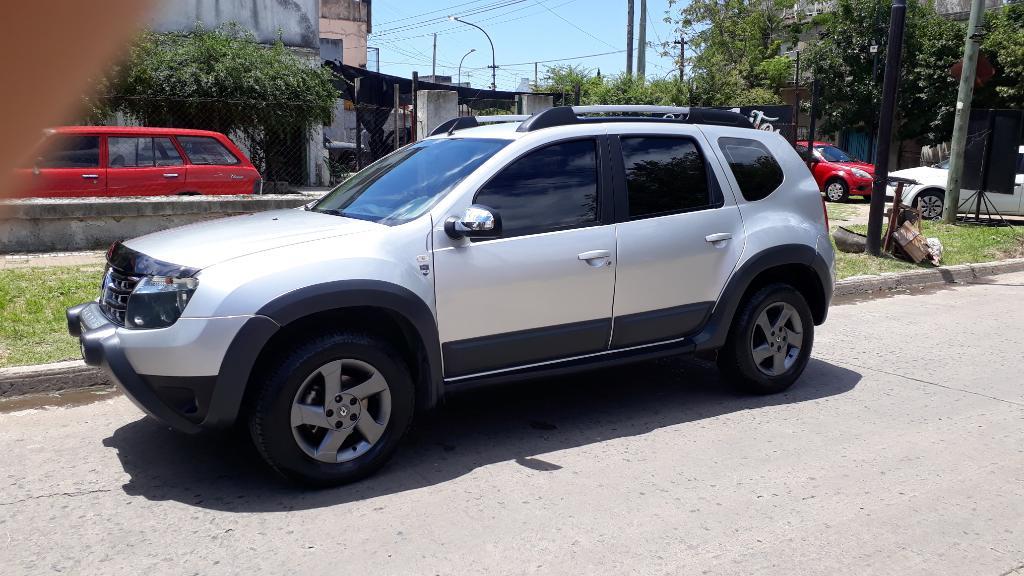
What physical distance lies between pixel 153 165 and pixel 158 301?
358 inches

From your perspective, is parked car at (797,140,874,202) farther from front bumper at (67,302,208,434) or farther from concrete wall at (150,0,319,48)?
front bumper at (67,302,208,434)

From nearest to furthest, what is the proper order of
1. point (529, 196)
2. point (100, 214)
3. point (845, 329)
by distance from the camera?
point (529, 196), point (845, 329), point (100, 214)

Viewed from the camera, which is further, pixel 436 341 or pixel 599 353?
pixel 599 353

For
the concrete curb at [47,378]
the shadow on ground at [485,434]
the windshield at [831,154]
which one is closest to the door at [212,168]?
the concrete curb at [47,378]

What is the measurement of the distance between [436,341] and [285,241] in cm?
89

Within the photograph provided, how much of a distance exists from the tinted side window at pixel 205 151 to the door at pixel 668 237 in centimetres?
901

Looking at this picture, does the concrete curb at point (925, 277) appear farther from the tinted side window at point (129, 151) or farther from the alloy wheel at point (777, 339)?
the tinted side window at point (129, 151)

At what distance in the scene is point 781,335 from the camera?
229 inches

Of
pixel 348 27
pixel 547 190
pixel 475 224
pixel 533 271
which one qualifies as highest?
pixel 348 27

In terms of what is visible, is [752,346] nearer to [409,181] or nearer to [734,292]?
[734,292]

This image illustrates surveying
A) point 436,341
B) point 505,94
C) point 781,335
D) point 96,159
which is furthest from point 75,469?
point 505,94

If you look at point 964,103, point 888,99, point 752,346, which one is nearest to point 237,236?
point 752,346

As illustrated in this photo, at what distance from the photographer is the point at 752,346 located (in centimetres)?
571

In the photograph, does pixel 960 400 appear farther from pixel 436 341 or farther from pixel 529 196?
pixel 436 341
